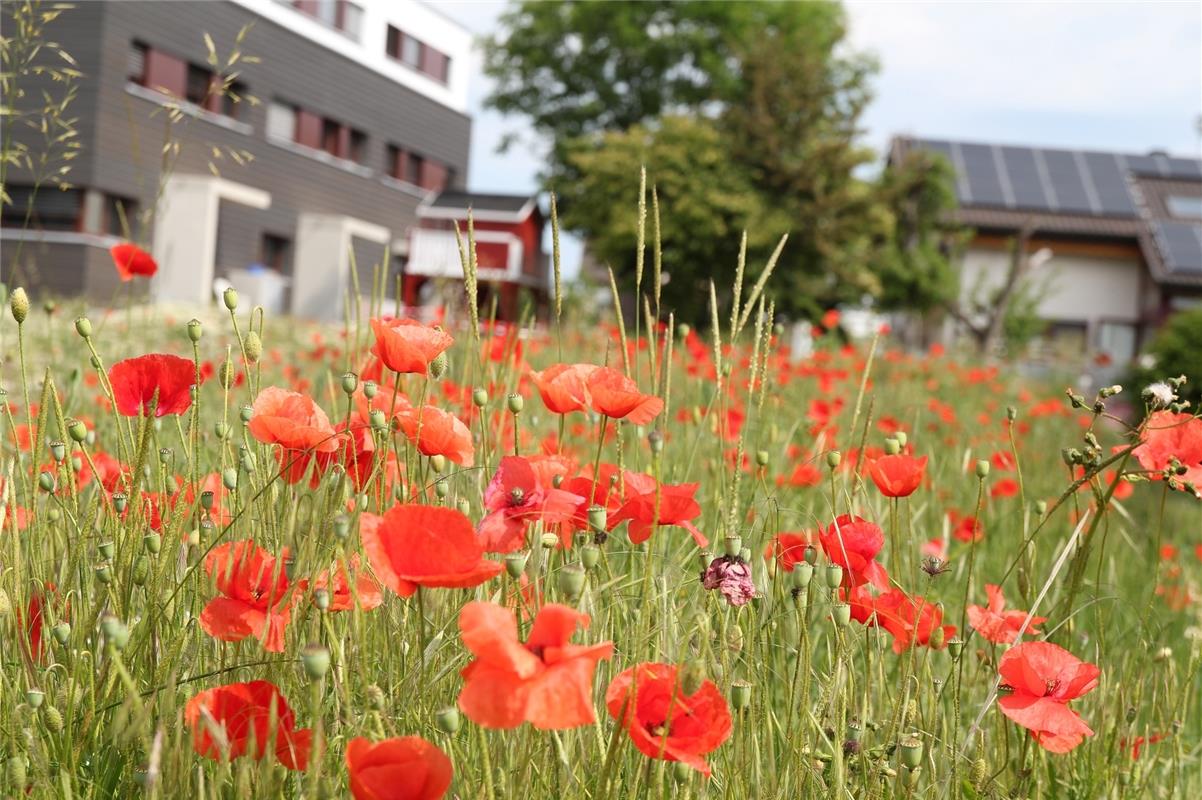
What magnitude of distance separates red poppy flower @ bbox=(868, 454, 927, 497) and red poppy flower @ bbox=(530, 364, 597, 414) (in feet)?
1.22

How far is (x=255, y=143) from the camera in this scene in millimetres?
22719

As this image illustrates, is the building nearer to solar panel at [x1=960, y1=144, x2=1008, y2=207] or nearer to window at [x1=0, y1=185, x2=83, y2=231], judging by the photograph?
window at [x1=0, y1=185, x2=83, y2=231]

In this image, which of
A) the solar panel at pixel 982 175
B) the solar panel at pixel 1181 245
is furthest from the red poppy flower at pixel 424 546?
the solar panel at pixel 1181 245

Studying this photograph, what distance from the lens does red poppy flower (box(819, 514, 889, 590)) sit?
54.1 inches

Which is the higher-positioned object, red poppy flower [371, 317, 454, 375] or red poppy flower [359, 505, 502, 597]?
red poppy flower [371, 317, 454, 375]

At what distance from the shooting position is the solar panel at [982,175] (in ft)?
94.7

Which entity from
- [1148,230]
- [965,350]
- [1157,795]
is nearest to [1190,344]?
[965,350]

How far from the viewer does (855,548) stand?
1396 millimetres

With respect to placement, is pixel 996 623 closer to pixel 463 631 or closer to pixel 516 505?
pixel 516 505

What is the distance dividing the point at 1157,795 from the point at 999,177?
2965cm

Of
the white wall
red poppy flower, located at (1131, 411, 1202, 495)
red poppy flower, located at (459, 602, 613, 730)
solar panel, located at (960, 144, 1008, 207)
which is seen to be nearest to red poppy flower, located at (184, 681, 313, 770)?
red poppy flower, located at (459, 602, 613, 730)

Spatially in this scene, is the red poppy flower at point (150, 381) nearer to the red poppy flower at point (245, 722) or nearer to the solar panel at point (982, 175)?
the red poppy flower at point (245, 722)

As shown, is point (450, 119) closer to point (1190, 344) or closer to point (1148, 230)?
point (1148, 230)

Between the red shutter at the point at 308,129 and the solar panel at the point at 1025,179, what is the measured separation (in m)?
16.3
